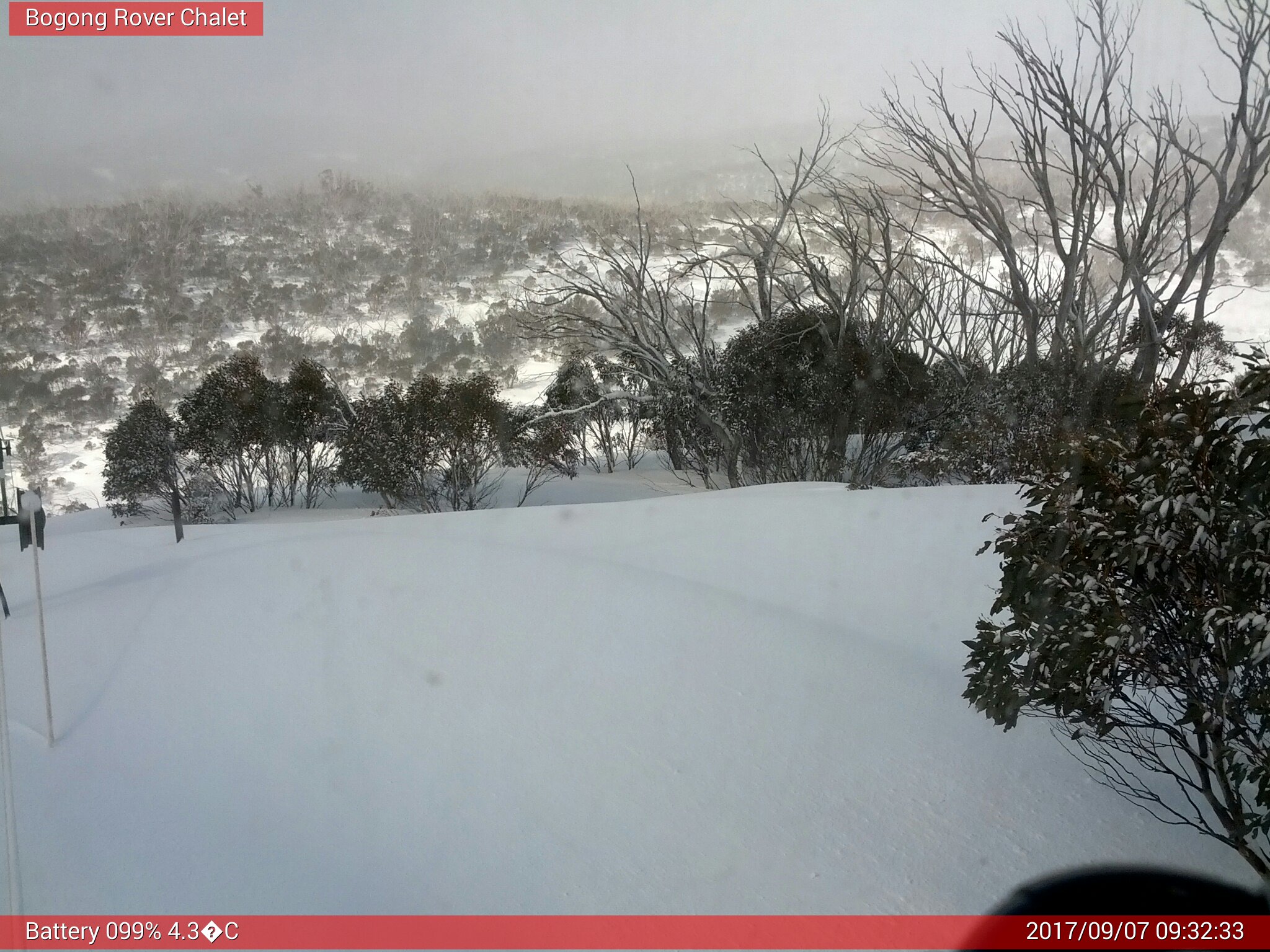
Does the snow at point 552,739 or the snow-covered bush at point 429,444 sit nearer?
the snow at point 552,739

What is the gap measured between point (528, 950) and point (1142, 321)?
34.7 feet

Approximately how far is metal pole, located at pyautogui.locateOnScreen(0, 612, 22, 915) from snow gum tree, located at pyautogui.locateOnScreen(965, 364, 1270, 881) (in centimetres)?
242

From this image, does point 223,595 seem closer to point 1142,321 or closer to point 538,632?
point 538,632

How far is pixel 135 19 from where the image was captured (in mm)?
3340

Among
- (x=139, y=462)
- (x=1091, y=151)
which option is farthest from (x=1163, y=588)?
(x=139, y=462)

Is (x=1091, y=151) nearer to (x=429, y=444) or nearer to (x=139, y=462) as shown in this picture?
(x=429, y=444)

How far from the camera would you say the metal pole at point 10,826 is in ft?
6.61

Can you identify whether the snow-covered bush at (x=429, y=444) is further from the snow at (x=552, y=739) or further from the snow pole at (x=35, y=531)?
the snow pole at (x=35, y=531)

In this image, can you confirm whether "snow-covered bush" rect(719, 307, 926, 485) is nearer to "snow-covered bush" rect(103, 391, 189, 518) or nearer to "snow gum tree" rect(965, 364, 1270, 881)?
"snow-covered bush" rect(103, 391, 189, 518)

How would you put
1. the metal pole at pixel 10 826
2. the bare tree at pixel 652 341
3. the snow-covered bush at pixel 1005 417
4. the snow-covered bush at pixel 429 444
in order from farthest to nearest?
the bare tree at pixel 652 341, the snow-covered bush at pixel 429 444, the snow-covered bush at pixel 1005 417, the metal pole at pixel 10 826

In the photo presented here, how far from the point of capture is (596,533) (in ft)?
18.3

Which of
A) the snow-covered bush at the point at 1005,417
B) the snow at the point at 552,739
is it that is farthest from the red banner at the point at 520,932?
the snow-covered bush at the point at 1005,417

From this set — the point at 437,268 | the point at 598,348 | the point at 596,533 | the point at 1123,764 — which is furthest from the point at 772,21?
the point at 437,268

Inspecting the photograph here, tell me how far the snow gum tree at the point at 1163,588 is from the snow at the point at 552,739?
428 mm
